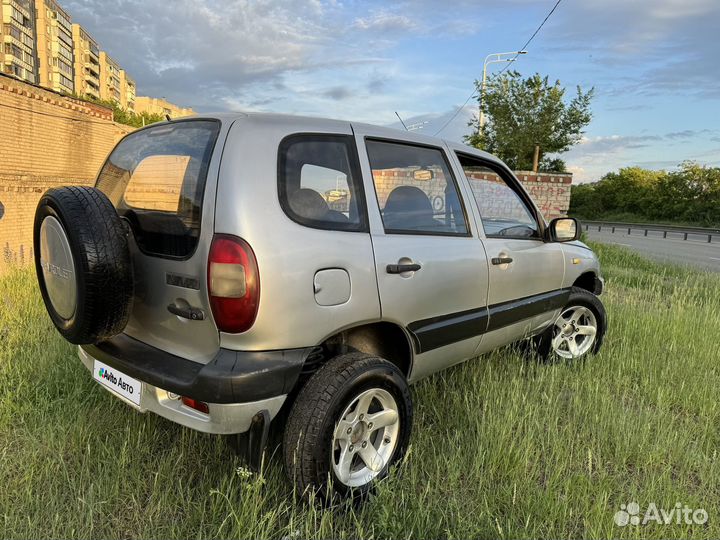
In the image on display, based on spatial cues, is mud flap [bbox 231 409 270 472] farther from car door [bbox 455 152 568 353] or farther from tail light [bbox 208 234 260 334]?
car door [bbox 455 152 568 353]

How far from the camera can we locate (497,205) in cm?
317

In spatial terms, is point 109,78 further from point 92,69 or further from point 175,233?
point 175,233

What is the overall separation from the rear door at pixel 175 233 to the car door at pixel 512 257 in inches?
63.9

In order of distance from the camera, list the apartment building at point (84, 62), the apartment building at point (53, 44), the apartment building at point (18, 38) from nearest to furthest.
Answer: the apartment building at point (18, 38) → the apartment building at point (53, 44) → the apartment building at point (84, 62)

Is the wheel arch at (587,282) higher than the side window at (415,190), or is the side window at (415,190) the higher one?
the side window at (415,190)

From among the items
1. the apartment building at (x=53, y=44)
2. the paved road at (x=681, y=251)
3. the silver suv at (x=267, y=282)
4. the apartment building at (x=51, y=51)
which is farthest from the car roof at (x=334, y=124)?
the apartment building at (x=53, y=44)

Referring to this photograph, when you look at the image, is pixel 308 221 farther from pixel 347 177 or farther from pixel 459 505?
pixel 459 505

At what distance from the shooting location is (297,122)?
6.98ft

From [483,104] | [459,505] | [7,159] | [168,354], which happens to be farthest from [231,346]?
[483,104]

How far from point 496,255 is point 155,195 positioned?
6.38ft

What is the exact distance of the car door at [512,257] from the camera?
291 centimetres

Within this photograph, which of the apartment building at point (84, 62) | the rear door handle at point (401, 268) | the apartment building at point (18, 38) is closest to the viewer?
the rear door handle at point (401, 268)

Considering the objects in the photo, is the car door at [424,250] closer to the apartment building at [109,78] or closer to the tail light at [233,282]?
the tail light at [233,282]

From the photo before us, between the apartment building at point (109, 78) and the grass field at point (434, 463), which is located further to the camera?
the apartment building at point (109, 78)
